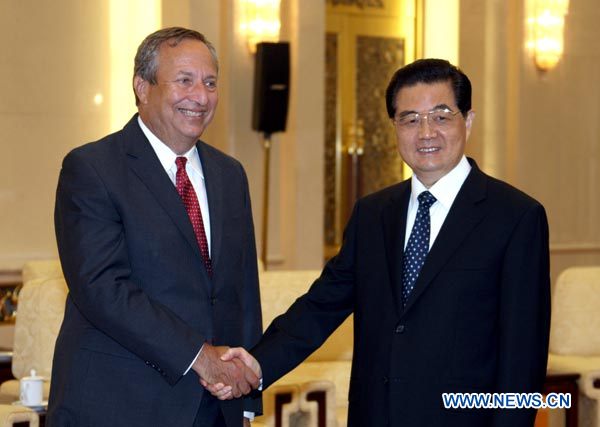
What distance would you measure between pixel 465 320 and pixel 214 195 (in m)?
0.77

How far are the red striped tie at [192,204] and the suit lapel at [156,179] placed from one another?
0.04 m

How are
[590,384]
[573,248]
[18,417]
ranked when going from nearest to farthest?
1. [18,417]
2. [590,384]
3. [573,248]

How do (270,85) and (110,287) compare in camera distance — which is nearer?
(110,287)

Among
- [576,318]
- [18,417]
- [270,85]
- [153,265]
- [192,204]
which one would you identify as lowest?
[576,318]

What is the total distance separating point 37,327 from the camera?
15.1ft

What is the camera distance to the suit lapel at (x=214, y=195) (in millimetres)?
2943

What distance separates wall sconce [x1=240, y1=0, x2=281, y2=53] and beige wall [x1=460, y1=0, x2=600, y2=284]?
2.14m

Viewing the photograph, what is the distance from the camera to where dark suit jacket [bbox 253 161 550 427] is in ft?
8.99

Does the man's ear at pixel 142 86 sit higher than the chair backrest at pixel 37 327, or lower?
higher

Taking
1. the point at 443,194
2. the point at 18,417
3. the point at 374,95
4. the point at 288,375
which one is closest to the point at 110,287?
the point at 443,194

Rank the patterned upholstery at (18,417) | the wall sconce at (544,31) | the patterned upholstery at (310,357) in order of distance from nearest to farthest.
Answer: the patterned upholstery at (18,417), the patterned upholstery at (310,357), the wall sconce at (544,31)

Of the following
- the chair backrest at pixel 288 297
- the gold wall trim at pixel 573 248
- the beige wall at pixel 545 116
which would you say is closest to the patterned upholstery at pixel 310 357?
the chair backrest at pixel 288 297

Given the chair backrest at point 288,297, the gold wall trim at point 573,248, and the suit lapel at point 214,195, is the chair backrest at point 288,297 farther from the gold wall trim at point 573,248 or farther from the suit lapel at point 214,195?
the gold wall trim at point 573,248

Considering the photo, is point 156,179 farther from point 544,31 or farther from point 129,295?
point 544,31
